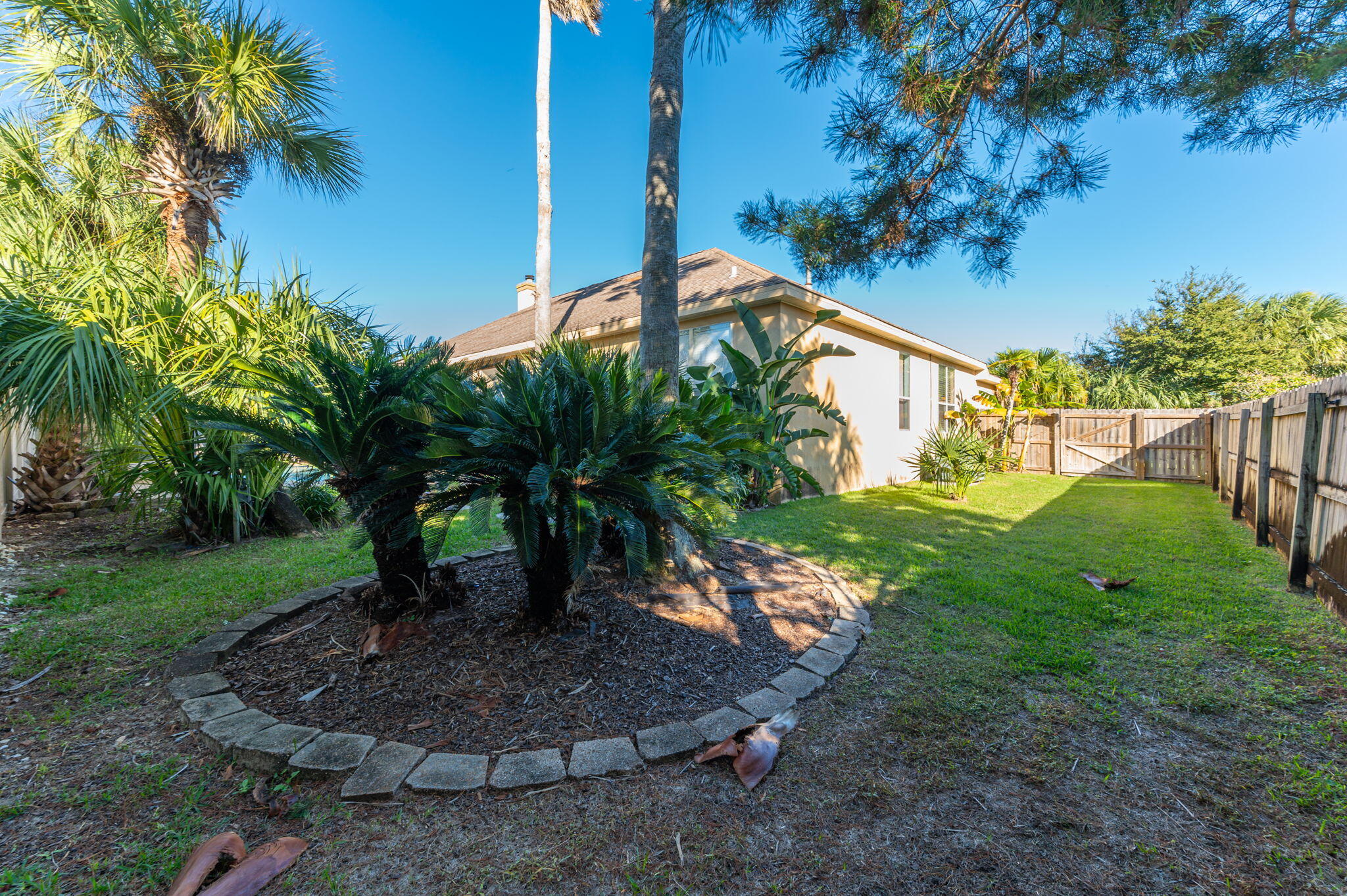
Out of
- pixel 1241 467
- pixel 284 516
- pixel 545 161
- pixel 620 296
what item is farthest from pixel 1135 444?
pixel 284 516

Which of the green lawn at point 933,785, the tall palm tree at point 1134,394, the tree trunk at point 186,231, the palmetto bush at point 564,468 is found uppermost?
the tree trunk at point 186,231

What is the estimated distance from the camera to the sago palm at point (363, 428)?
2494 mm

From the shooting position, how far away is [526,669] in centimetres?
247

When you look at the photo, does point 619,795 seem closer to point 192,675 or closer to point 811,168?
point 192,675

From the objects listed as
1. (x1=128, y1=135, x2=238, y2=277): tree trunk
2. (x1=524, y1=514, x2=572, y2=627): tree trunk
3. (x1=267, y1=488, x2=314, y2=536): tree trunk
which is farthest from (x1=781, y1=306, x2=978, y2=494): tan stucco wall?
(x1=128, y1=135, x2=238, y2=277): tree trunk

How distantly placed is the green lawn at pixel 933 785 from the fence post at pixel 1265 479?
2.73 meters

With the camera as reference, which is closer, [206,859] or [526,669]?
[206,859]

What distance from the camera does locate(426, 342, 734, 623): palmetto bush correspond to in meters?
2.27

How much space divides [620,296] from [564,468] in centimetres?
968

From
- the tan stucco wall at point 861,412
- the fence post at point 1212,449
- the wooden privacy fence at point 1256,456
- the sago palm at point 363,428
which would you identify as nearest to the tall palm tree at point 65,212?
the sago palm at point 363,428

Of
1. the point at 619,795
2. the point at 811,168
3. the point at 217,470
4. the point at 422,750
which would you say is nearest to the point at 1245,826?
the point at 619,795

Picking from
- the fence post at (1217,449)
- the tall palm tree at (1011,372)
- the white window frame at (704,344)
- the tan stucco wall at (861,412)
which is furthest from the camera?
the tall palm tree at (1011,372)

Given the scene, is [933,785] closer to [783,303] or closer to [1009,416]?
[783,303]

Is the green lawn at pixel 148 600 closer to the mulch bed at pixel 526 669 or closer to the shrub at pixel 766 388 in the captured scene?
the mulch bed at pixel 526 669
